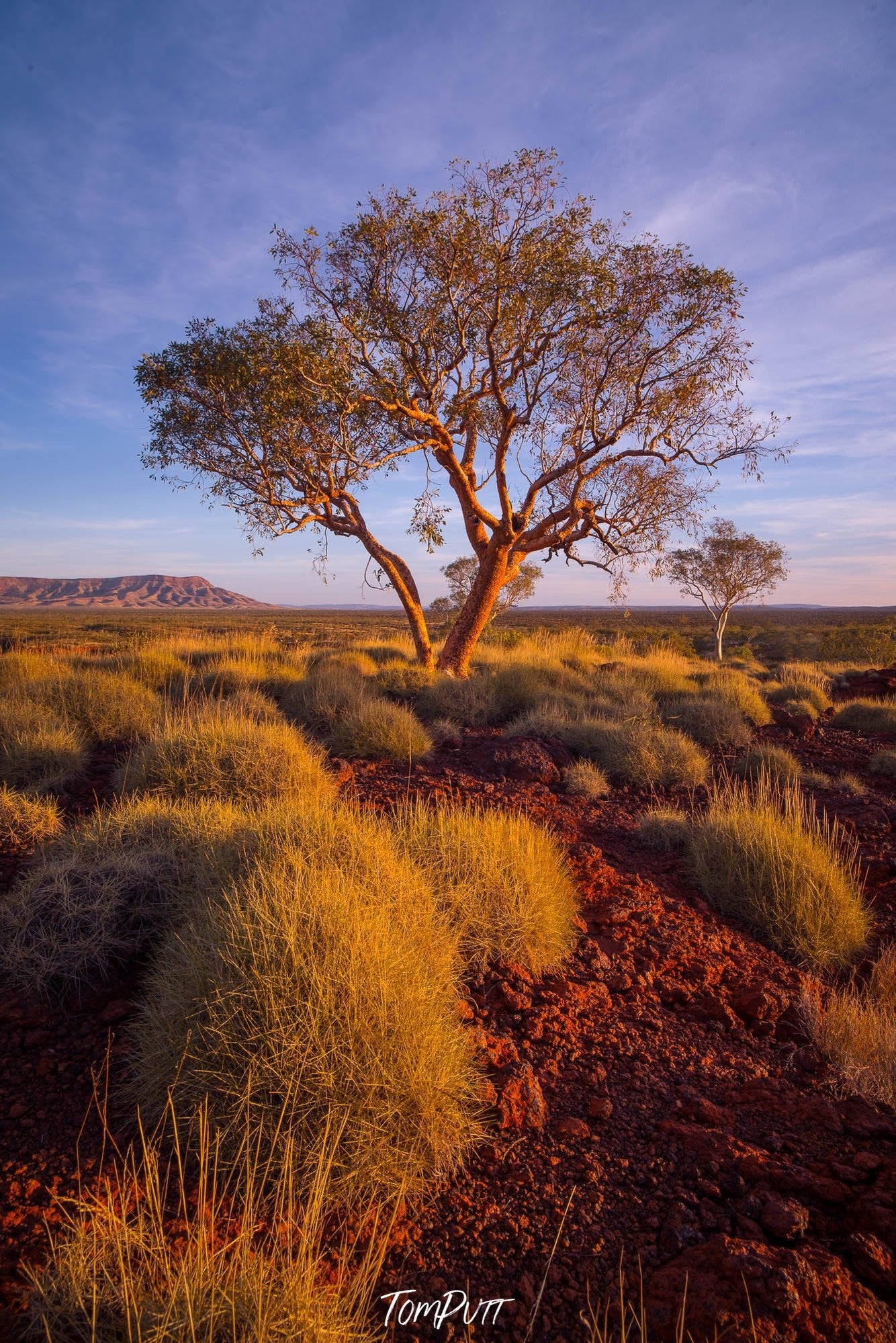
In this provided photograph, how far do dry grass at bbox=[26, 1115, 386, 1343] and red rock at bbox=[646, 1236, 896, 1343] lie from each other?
82 cm

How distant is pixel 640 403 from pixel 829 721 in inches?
244

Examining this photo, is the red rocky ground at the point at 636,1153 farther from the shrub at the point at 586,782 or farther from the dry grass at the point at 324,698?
the dry grass at the point at 324,698

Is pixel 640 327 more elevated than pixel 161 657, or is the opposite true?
pixel 640 327

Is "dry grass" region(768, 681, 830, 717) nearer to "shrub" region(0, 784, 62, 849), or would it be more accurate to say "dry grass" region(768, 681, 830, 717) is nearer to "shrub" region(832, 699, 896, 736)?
"shrub" region(832, 699, 896, 736)

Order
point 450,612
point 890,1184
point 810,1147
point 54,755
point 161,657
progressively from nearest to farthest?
point 890,1184 → point 810,1147 → point 54,755 → point 161,657 → point 450,612

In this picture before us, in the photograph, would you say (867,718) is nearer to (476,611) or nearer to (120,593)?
(476,611)

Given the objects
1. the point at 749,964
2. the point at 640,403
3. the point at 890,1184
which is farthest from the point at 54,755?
the point at 640,403

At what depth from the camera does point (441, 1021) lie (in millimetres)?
2570

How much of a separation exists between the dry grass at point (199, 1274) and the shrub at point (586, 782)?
4.86 m

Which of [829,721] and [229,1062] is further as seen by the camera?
[829,721]

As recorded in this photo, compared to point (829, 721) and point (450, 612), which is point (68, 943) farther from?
point (450, 612)

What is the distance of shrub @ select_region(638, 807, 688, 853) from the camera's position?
217 inches

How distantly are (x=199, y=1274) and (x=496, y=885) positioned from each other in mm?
2305

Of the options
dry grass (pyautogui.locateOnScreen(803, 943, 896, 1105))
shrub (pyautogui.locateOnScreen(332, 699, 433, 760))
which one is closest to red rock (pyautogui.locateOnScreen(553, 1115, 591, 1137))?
dry grass (pyautogui.locateOnScreen(803, 943, 896, 1105))
